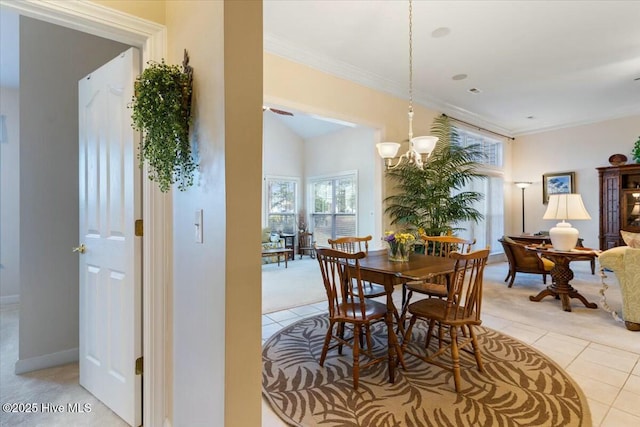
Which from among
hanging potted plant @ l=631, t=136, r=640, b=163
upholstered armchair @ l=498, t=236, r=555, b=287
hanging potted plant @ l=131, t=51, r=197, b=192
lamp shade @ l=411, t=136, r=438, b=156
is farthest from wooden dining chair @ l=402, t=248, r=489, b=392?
hanging potted plant @ l=631, t=136, r=640, b=163

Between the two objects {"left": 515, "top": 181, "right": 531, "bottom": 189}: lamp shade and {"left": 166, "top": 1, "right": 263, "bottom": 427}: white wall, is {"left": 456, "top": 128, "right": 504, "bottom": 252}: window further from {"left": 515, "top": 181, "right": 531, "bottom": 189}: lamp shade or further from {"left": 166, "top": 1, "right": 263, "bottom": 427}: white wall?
{"left": 166, "top": 1, "right": 263, "bottom": 427}: white wall

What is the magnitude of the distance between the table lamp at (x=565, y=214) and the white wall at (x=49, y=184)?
489cm

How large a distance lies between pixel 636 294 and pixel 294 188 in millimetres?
7103

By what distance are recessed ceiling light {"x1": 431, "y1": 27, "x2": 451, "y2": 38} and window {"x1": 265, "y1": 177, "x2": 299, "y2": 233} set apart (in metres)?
5.49

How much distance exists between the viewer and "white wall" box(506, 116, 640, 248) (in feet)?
20.5

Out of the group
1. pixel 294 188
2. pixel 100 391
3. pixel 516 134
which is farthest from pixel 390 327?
pixel 516 134

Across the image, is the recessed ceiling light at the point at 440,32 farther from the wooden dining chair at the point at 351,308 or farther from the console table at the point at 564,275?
the console table at the point at 564,275

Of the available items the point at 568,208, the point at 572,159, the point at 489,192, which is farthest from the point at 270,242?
the point at 572,159

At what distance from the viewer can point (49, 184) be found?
2486 millimetres

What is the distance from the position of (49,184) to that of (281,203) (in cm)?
622

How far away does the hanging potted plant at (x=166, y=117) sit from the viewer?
135 cm

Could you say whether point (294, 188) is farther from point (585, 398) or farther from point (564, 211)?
point (585, 398)

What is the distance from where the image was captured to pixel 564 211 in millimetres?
3727

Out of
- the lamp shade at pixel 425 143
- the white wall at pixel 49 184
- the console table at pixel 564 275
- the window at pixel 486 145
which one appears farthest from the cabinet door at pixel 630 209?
the white wall at pixel 49 184
